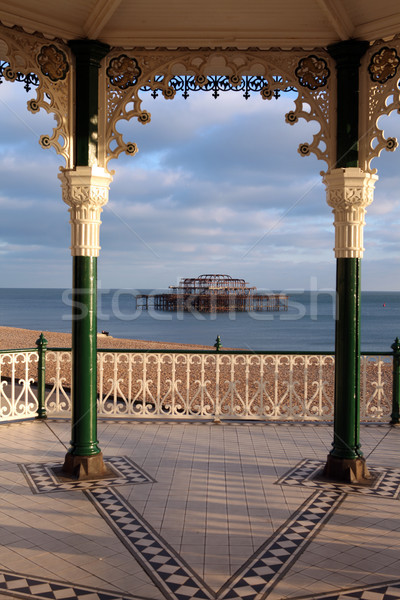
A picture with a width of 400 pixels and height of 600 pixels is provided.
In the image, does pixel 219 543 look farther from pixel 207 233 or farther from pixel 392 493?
pixel 207 233

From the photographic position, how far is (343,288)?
4758mm

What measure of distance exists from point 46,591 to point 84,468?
1.84 meters

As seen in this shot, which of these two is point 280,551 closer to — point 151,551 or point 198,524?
point 198,524

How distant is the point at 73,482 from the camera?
4609mm

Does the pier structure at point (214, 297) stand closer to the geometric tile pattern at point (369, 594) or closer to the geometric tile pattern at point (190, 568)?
the geometric tile pattern at point (190, 568)

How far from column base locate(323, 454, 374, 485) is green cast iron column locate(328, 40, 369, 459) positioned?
0.15ft

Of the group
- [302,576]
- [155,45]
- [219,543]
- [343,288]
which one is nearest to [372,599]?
[302,576]

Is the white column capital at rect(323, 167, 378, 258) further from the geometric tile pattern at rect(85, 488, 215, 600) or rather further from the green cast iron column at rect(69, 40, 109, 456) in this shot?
the geometric tile pattern at rect(85, 488, 215, 600)

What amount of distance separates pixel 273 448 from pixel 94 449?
5.93 feet

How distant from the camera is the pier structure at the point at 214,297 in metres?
70.8

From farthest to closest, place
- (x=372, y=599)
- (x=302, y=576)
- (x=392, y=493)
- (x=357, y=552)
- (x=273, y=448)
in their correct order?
1. (x=273, y=448)
2. (x=392, y=493)
3. (x=357, y=552)
4. (x=302, y=576)
5. (x=372, y=599)

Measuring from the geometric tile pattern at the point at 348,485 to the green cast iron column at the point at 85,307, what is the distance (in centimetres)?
170

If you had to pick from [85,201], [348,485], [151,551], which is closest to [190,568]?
[151,551]

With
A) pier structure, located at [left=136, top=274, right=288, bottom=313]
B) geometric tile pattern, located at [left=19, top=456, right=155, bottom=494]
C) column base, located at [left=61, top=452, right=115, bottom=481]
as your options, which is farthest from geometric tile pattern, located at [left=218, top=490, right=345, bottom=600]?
pier structure, located at [left=136, top=274, right=288, bottom=313]
